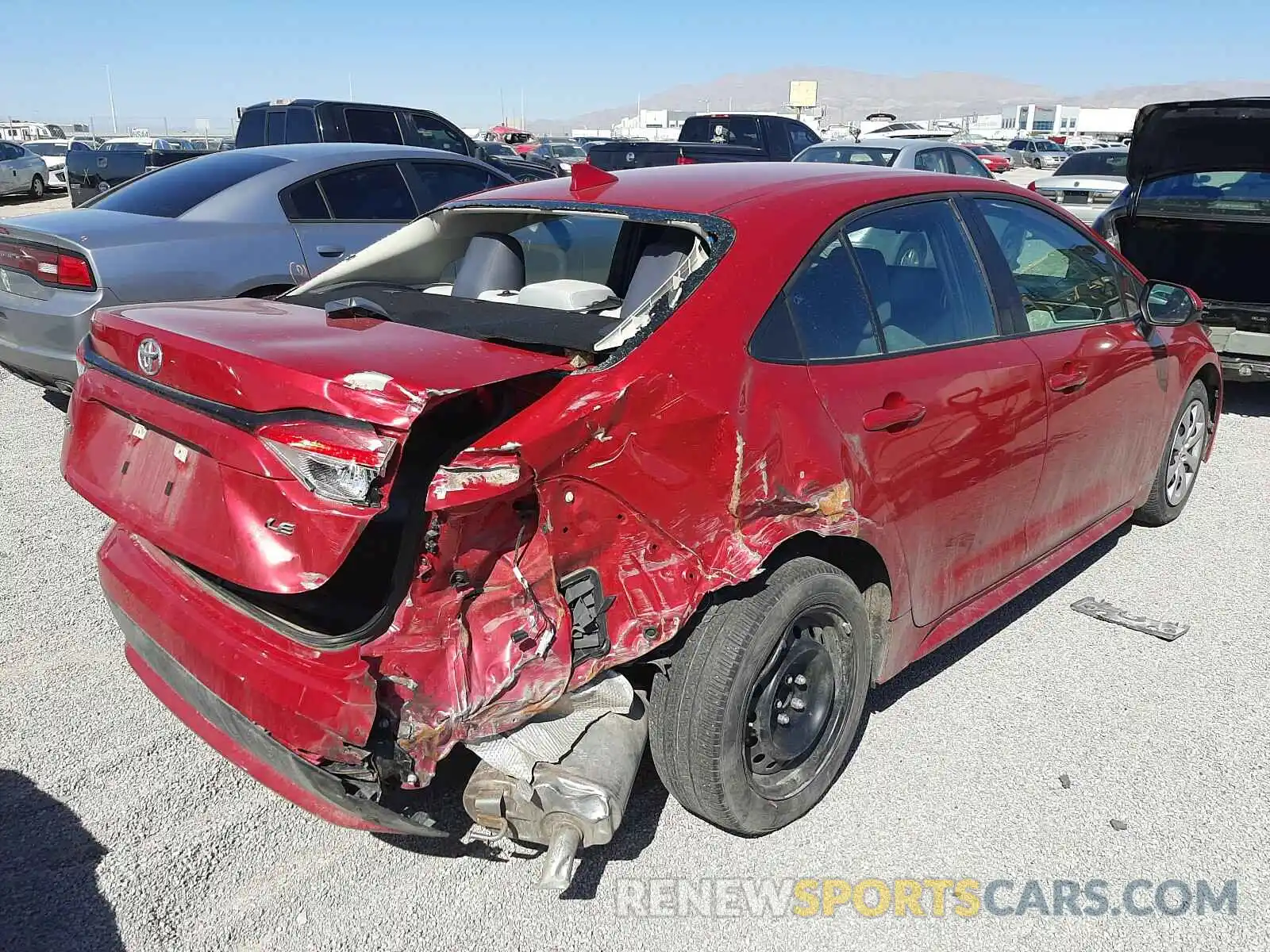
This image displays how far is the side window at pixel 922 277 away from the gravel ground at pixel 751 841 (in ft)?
4.14

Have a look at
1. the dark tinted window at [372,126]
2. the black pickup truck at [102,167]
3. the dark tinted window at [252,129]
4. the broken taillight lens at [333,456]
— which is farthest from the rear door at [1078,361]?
the black pickup truck at [102,167]

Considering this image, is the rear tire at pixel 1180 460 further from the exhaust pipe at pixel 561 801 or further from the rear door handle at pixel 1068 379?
the exhaust pipe at pixel 561 801

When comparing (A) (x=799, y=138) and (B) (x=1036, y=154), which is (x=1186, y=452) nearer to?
(A) (x=799, y=138)

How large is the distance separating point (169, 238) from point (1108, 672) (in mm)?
5221

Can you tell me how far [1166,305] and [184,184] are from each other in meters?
5.55

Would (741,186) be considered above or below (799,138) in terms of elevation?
above

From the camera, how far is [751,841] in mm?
2672

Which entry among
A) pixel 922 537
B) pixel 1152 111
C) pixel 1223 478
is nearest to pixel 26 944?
pixel 922 537

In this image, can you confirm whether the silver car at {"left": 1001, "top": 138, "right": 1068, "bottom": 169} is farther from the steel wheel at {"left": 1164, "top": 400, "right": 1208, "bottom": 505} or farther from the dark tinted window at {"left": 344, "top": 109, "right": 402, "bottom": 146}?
the steel wheel at {"left": 1164, "top": 400, "right": 1208, "bottom": 505}

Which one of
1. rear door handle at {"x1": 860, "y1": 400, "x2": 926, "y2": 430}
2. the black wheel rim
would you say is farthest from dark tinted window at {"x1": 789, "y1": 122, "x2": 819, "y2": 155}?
the black wheel rim

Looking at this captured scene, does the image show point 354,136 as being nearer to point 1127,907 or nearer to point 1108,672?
point 1108,672

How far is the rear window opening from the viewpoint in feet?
8.21

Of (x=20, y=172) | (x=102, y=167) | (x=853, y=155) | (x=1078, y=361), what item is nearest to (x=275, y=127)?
(x=102, y=167)

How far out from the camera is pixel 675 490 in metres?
2.30
